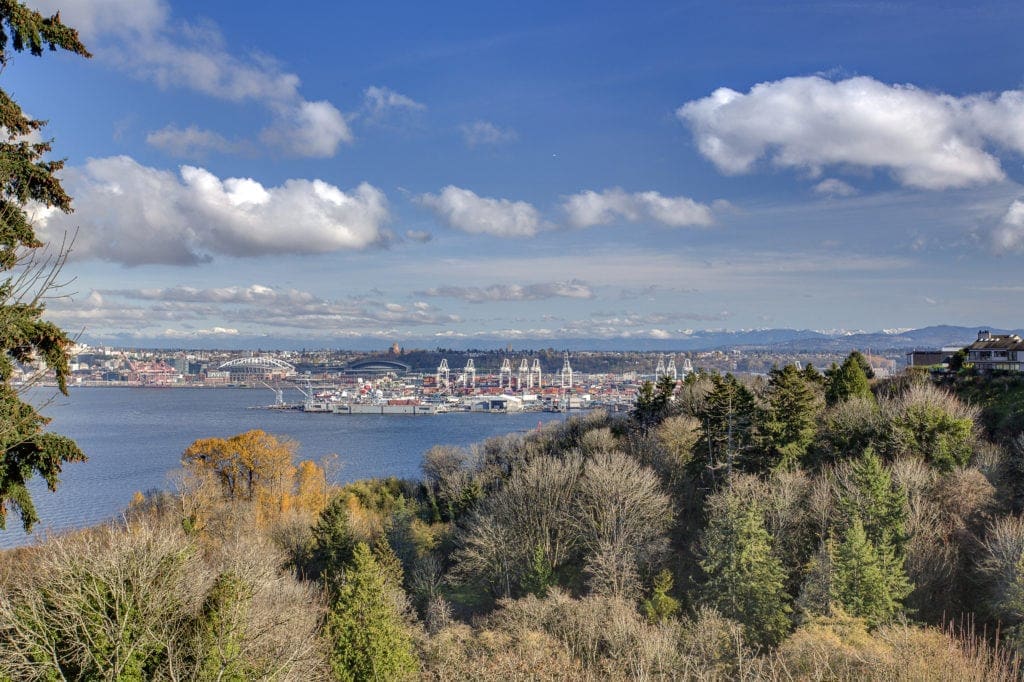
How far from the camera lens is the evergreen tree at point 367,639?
13625 mm

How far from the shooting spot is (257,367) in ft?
629

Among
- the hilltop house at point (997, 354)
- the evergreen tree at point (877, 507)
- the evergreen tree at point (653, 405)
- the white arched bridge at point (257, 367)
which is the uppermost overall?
the hilltop house at point (997, 354)

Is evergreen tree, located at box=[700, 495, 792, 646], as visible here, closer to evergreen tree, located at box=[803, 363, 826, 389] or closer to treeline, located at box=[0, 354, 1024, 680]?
treeline, located at box=[0, 354, 1024, 680]

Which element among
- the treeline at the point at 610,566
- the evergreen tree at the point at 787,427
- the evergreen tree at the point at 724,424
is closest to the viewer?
the treeline at the point at 610,566

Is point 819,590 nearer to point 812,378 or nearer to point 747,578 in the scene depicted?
point 747,578

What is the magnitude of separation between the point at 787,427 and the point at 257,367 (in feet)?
605

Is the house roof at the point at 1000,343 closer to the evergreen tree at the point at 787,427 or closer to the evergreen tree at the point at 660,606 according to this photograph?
the evergreen tree at the point at 787,427

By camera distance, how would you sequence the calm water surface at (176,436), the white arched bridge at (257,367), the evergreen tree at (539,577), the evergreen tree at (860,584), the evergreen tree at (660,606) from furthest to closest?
the white arched bridge at (257,367) < the calm water surface at (176,436) < the evergreen tree at (539,577) < the evergreen tree at (660,606) < the evergreen tree at (860,584)

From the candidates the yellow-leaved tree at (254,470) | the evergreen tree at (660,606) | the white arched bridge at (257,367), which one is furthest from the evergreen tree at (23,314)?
the white arched bridge at (257,367)

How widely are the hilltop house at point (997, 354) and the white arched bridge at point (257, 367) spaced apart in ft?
544

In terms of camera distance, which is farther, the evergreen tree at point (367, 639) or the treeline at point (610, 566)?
the evergreen tree at point (367, 639)

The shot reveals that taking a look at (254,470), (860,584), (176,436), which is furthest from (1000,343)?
(176,436)

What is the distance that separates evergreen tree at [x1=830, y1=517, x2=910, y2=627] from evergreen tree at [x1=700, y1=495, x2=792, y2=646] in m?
1.30

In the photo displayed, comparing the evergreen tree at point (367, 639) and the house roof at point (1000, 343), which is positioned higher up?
the house roof at point (1000, 343)
